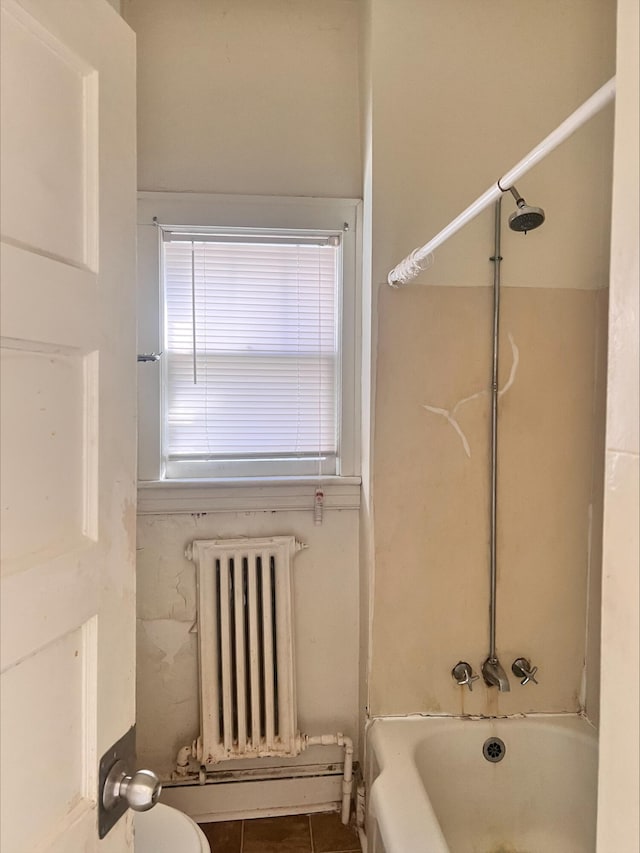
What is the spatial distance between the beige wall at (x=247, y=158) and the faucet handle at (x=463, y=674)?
37 cm

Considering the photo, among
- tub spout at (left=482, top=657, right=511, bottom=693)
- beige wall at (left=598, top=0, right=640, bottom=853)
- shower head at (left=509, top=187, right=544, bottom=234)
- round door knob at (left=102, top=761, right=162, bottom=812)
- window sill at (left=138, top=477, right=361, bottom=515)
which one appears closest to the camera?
beige wall at (left=598, top=0, right=640, bottom=853)

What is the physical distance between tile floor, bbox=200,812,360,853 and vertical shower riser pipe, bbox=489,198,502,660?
0.77 metres

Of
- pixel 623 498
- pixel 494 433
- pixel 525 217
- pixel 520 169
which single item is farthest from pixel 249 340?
pixel 623 498

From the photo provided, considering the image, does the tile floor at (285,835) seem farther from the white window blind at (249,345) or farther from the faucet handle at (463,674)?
the white window blind at (249,345)

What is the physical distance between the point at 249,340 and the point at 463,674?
126cm

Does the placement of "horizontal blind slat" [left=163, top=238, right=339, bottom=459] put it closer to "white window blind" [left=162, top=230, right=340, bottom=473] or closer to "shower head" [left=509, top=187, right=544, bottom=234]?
"white window blind" [left=162, top=230, right=340, bottom=473]

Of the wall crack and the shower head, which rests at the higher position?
the shower head

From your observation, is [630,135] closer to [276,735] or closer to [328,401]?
[328,401]

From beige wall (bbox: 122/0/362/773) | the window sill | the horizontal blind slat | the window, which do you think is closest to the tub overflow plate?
beige wall (bbox: 122/0/362/773)

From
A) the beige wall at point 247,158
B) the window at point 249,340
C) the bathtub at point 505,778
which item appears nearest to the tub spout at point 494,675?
the bathtub at point 505,778

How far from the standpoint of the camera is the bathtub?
5.03ft

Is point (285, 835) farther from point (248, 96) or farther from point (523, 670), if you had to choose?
point (248, 96)

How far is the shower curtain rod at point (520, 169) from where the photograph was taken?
2.35ft

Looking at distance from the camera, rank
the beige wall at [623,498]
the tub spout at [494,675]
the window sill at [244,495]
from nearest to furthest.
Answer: the beige wall at [623,498] → the tub spout at [494,675] → the window sill at [244,495]
